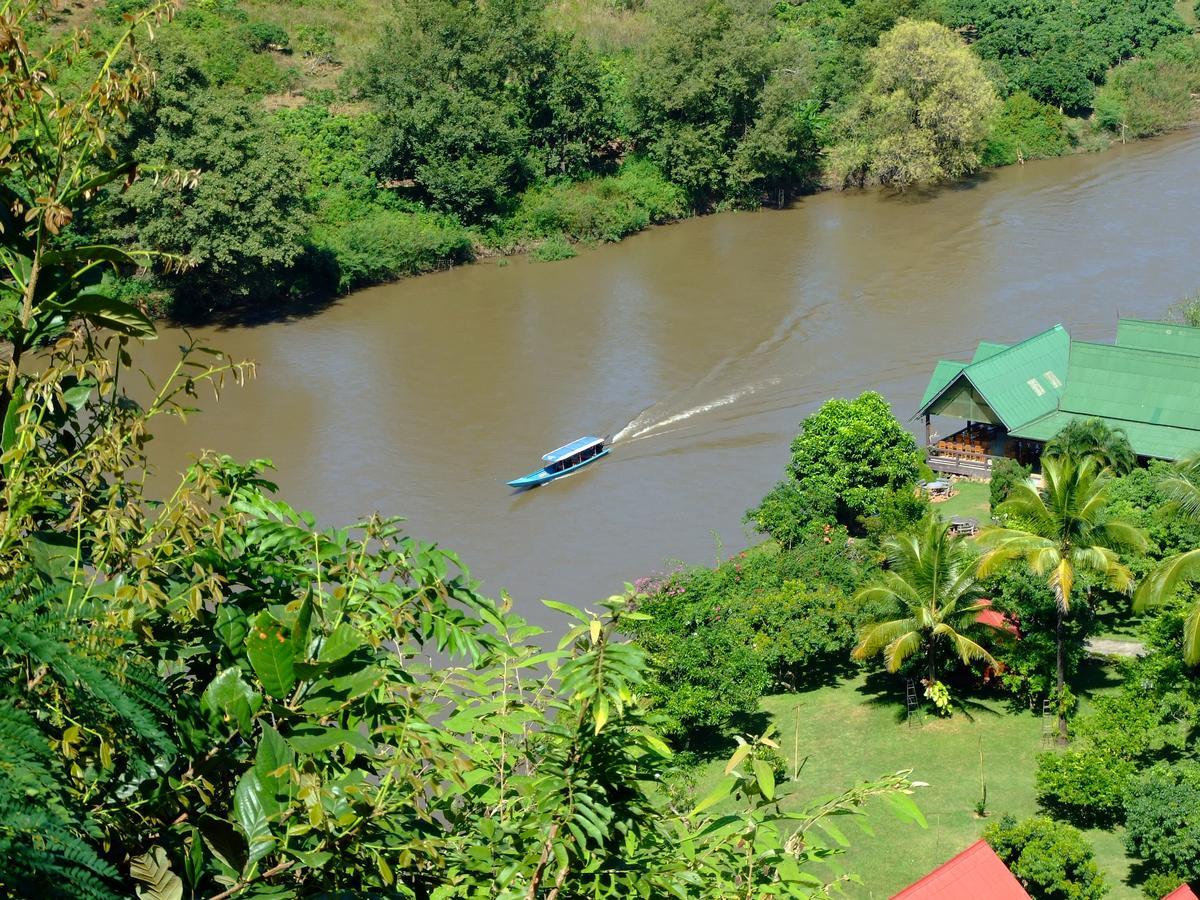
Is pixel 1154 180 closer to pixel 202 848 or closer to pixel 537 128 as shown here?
pixel 537 128

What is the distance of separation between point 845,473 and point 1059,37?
84.2 ft

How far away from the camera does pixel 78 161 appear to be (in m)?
2.78

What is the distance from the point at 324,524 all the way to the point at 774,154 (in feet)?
60.1

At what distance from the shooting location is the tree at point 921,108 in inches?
1330

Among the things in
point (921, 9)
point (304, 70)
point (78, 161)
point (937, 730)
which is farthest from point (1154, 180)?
point (78, 161)

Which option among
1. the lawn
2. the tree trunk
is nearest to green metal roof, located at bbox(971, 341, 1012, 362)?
the lawn

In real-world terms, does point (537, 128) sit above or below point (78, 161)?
below

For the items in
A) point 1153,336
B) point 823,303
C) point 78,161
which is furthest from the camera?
point 823,303

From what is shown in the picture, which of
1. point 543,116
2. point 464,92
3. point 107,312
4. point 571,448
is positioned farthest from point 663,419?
point 107,312

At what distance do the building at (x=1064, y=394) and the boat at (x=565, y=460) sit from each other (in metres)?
5.27

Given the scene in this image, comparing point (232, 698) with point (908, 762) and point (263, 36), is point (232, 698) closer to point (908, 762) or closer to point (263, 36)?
point (908, 762)

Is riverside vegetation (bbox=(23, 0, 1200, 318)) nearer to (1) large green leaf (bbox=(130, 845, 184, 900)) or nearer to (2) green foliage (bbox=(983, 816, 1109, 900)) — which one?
(2) green foliage (bbox=(983, 816, 1109, 900))

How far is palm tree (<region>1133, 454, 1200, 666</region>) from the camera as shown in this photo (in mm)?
13078

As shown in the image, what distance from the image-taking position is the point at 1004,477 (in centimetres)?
1934
